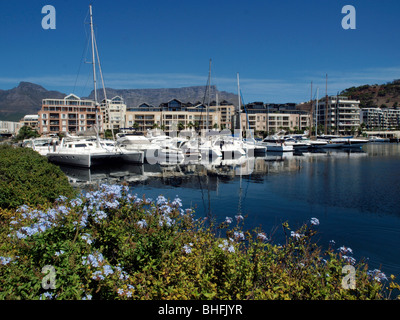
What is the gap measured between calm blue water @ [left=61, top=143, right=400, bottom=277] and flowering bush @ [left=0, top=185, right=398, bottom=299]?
4.14 meters

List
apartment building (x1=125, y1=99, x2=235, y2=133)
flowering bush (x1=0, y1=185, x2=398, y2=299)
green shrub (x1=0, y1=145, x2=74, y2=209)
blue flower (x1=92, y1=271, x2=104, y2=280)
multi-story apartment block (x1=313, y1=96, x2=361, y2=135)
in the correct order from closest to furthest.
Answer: blue flower (x1=92, y1=271, x2=104, y2=280) < flowering bush (x1=0, y1=185, x2=398, y2=299) < green shrub (x1=0, y1=145, x2=74, y2=209) < apartment building (x1=125, y1=99, x2=235, y2=133) < multi-story apartment block (x1=313, y1=96, x2=361, y2=135)

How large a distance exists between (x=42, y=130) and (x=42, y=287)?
396 ft

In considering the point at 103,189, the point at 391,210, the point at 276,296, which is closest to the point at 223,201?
the point at 391,210

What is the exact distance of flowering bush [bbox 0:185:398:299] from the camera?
16.1ft

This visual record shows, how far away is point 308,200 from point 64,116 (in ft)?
367

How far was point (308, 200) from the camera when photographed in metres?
20.9

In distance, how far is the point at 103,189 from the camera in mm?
7816

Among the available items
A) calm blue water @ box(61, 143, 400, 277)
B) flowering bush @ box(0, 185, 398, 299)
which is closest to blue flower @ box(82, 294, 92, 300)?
flowering bush @ box(0, 185, 398, 299)

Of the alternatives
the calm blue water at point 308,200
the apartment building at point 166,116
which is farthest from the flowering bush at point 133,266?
the apartment building at point 166,116

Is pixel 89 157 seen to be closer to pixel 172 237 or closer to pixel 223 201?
pixel 223 201

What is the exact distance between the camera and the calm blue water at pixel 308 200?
526 inches

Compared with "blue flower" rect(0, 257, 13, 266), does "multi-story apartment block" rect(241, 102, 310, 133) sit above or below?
above

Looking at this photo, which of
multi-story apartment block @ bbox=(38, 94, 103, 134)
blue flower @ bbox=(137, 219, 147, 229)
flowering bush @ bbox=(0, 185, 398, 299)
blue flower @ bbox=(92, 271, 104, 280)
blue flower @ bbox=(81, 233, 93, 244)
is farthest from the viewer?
multi-story apartment block @ bbox=(38, 94, 103, 134)

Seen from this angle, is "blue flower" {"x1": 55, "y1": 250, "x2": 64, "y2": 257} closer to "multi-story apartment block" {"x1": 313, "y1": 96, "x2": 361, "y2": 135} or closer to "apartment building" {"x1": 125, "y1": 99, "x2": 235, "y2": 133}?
"apartment building" {"x1": 125, "y1": 99, "x2": 235, "y2": 133}
